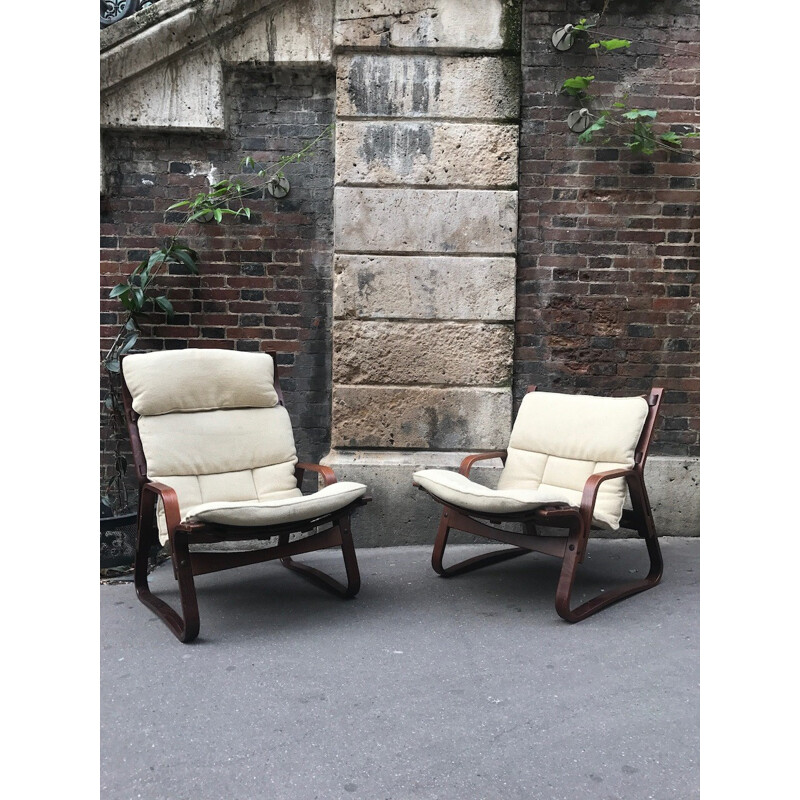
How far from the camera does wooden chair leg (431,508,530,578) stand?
10.4 feet

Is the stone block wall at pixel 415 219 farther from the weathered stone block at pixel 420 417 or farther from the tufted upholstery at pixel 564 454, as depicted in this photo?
the tufted upholstery at pixel 564 454

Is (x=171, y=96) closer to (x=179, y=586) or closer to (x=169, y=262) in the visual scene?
(x=169, y=262)

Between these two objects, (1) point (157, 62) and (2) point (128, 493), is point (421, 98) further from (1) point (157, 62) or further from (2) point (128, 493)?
(2) point (128, 493)

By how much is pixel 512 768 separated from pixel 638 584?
152cm

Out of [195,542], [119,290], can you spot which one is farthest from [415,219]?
[195,542]

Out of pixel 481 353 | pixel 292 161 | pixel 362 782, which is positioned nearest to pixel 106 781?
pixel 362 782

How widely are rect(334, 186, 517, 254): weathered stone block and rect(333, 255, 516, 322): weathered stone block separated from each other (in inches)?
2.6

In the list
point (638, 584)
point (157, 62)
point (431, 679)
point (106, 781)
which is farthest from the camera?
point (157, 62)

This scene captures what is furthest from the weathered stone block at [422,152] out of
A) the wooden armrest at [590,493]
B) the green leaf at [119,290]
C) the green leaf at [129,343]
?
the wooden armrest at [590,493]

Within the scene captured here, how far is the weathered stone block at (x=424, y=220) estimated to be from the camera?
12.1 feet

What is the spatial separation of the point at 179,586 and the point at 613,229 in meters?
2.94

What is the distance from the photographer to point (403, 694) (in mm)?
2135

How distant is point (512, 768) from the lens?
1.74 metres

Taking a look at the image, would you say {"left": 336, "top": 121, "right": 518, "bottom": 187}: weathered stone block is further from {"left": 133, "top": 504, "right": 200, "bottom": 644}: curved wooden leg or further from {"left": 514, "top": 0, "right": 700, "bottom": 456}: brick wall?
{"left": 133, "top": 504, "right": 200, "bottom": 644}: curved wooden leg
